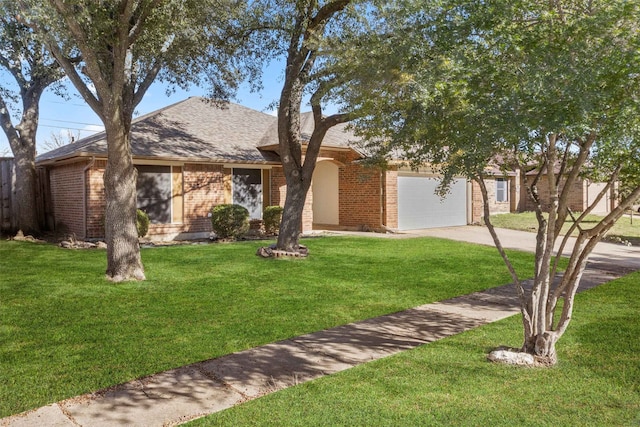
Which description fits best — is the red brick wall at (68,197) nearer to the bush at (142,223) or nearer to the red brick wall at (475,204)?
the bush at (142,223)

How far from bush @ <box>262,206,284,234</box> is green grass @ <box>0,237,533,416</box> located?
11.5 feet

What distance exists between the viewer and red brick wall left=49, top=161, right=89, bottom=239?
1552 cm

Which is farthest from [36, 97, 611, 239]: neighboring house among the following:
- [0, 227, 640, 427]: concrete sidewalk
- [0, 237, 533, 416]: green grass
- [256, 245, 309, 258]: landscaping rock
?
[0, 227, 640, 427]: concrete sidewalk

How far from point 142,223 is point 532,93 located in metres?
12.9

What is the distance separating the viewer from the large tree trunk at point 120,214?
9.17 meters

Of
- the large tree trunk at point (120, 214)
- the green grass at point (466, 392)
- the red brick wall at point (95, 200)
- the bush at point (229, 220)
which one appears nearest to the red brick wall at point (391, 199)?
the bush at point (229, 220)

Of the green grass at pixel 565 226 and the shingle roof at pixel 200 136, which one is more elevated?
the shingle roof at pixel 200 136

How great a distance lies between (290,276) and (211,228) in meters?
7.64

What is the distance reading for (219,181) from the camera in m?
17.1

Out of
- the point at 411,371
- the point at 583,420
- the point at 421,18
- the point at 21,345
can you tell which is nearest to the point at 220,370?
the point at 411,371

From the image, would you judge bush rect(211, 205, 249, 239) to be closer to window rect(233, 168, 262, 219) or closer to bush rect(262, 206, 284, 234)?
bush rect(262, 206, 284, 234)

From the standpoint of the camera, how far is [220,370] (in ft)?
16.2

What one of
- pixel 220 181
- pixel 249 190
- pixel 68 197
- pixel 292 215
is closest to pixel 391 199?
pixel 249 190

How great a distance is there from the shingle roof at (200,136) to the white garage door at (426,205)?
335cm
